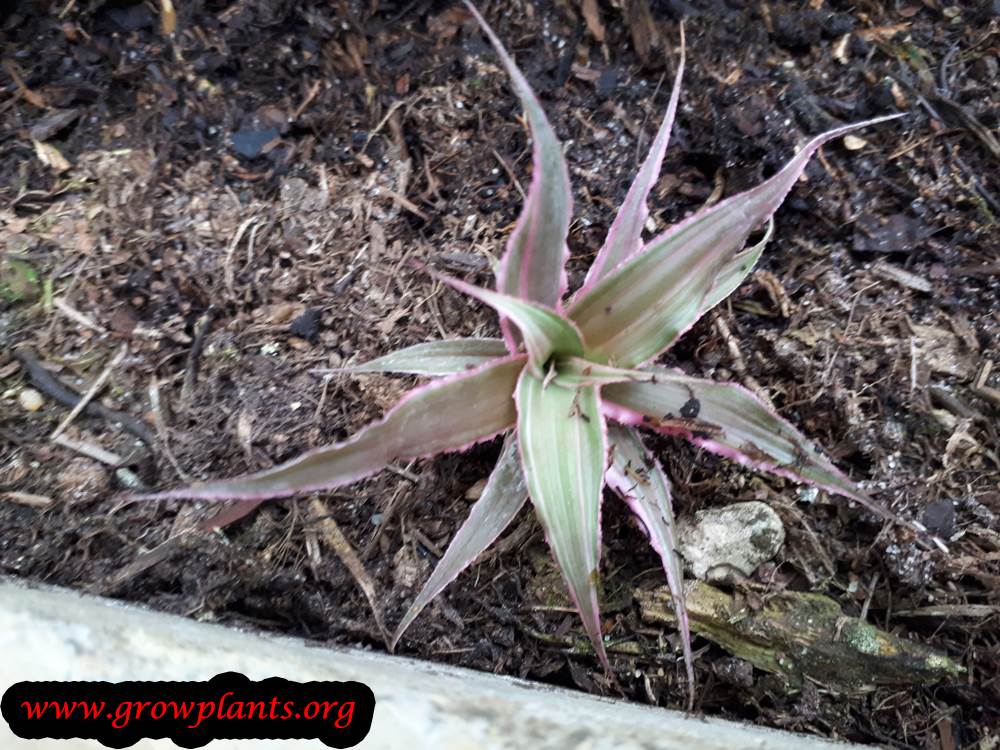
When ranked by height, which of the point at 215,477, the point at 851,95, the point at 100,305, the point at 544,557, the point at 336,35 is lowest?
the point at 544,557

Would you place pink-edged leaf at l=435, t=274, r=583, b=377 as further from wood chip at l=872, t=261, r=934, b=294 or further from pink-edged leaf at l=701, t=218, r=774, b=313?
wood chip at l=872, t=261, r=934, b=294

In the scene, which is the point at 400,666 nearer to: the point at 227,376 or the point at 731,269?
the point at 227,376

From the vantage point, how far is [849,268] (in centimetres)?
148

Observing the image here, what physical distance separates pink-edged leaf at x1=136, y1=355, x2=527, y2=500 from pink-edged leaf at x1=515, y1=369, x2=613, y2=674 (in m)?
0.06

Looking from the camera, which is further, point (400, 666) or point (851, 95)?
point (851, 95)

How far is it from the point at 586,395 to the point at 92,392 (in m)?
0.95

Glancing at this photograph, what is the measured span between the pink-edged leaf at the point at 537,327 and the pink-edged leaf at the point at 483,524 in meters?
0.16

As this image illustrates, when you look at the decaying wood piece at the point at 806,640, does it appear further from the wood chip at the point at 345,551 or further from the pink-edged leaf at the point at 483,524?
the wood chip at the point at 345,551

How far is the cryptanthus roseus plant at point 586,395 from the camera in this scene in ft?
3.46

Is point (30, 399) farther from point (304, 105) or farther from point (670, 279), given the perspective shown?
point (670, 279)

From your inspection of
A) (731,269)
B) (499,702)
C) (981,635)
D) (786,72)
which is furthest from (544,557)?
(786,72)

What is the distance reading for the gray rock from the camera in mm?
1281

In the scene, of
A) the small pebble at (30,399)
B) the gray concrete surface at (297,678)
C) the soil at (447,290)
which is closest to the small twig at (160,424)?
the soil at (447,290)

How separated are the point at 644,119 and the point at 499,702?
119cm
